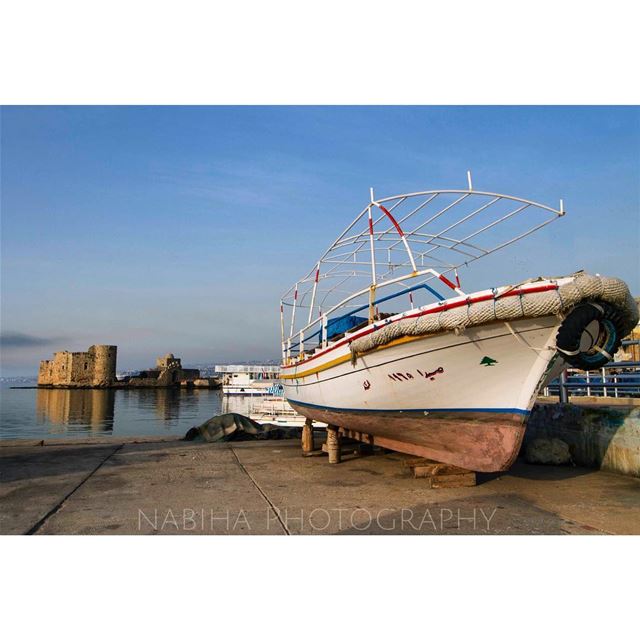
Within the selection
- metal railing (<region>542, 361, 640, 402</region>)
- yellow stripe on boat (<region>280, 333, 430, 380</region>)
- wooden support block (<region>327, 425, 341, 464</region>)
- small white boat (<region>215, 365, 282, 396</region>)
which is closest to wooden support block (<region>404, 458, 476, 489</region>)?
yellow stripe on boat (<region>280, 333, 430, 380</region>)

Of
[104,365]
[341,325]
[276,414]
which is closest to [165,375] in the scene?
[104,365]

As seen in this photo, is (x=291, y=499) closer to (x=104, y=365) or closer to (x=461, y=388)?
(x=461, y=388)

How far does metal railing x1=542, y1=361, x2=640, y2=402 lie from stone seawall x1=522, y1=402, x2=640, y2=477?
0.65 meters

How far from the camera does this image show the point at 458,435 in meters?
7.06

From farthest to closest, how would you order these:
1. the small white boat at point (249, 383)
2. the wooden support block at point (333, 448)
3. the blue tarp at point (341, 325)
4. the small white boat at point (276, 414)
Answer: the small white boat at point (249, 383) < the small white boat at point (276, 414) < the blue tarp at point (341, 325) < the wooden support block at point (333, 448)

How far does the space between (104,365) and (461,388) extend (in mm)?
Answer: 109245

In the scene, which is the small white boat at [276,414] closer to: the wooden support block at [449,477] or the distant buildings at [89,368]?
the wooden support block at [449,477]

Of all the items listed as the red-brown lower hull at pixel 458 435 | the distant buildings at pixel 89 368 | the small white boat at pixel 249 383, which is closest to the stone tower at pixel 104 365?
the distant buildings at pixel 89 368

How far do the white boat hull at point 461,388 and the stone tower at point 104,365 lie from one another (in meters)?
106

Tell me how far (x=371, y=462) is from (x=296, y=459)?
1.60 meters

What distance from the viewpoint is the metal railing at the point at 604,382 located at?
933 cm

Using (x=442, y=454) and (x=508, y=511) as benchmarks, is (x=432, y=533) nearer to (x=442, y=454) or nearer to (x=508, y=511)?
(x=508, y=511)

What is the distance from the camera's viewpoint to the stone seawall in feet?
25.6

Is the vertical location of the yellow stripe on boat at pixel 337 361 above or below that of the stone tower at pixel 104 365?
below
